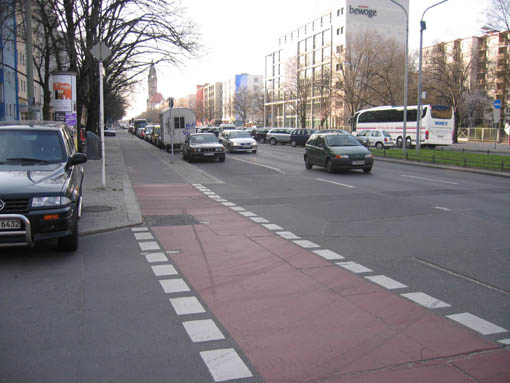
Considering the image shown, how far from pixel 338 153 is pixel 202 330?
1619 cm

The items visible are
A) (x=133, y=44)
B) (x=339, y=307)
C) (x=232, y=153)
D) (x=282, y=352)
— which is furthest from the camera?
(x=232, y=153)

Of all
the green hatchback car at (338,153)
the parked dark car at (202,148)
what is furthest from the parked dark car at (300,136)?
the green hatchback car at (338,153)

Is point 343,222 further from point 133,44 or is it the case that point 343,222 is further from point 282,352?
point 133,44

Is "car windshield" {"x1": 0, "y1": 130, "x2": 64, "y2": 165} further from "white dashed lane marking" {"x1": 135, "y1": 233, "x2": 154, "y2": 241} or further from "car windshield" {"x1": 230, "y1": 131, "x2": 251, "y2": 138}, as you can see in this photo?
"car windshield" {"x1": 230, "y1": 131, "x2": 251, "y2": 138}

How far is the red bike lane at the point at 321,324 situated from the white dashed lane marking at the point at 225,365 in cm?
12

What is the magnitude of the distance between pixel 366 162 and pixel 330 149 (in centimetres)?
149

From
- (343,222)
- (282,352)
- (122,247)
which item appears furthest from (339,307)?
(343,222)

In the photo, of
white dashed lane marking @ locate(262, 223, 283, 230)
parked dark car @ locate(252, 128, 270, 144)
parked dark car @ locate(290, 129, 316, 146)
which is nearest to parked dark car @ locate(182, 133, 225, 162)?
white dashed lane marking @ locate(262, 223, 283, 230)

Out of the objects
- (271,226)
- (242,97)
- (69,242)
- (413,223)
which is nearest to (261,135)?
(413,223)

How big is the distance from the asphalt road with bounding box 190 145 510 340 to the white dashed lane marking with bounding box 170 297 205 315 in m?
2.36

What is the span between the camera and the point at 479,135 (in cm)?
6072

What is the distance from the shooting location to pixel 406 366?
3.84 meters

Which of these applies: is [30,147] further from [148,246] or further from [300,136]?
[300,136]

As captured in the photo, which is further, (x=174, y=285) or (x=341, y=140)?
(x=341, y=140)
